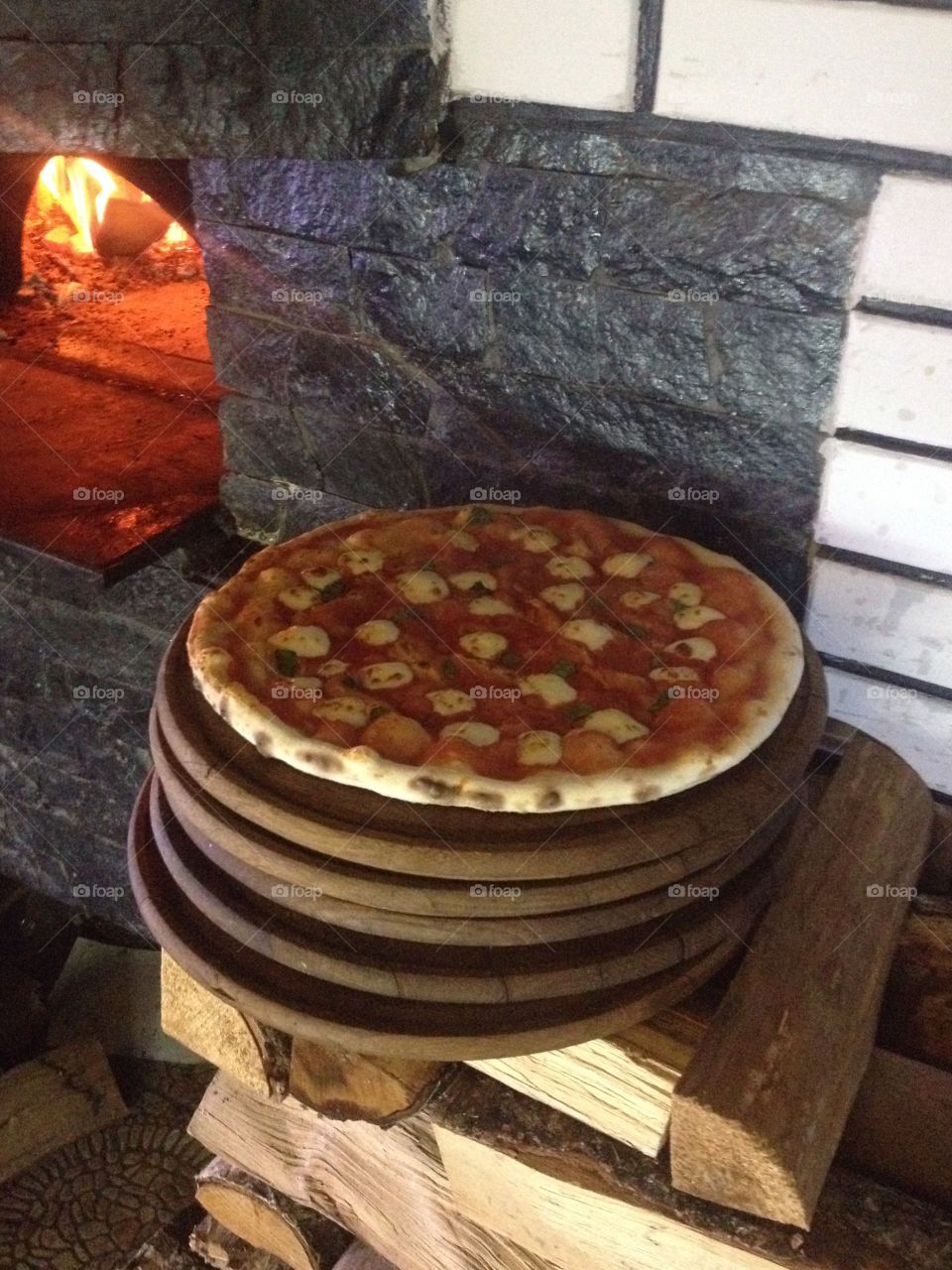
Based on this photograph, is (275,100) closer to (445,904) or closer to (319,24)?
(319,24)

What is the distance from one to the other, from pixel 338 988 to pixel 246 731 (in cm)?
45

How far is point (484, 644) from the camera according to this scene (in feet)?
7.18

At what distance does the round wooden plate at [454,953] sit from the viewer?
185 centimetres

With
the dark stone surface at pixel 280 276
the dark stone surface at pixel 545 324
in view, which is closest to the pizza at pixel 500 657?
the dark stone surface at pixel 545 324

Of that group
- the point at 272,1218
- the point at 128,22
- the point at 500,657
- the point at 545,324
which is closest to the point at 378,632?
the point at 500,657

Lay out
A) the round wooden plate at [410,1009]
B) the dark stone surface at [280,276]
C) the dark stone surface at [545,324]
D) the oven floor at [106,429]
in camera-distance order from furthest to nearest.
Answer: the oven floor at [106,429], the dark stone surface at [280,276], the dark stone surface at [545,324], the round wooden plate at [410,1009]

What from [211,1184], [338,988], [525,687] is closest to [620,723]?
[525,687]

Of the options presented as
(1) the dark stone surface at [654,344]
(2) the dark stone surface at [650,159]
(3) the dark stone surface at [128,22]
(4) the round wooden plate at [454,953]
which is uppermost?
(3) the dark stone surface at [128,22]

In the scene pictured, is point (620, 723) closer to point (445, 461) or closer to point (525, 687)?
point (525, 687)

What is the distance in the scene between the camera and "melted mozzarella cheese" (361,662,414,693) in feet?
6.82

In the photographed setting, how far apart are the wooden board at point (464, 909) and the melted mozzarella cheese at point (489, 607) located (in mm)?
624

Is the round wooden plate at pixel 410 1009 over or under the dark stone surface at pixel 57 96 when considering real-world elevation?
under

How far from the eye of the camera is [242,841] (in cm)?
189

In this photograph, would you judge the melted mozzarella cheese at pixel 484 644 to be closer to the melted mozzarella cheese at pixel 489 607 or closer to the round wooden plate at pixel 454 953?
the melted mozzarella cheese at pixel 489 607
